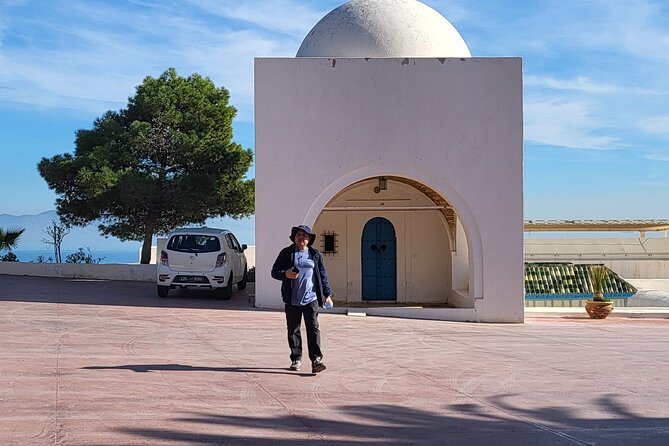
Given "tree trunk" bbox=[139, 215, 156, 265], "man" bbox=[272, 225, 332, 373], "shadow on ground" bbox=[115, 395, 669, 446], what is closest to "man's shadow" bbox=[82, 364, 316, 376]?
"man" bbox=[272, 225, 332, 373]

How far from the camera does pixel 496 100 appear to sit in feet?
54.5

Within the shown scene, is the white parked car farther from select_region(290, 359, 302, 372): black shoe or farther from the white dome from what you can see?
select_region(290, 359, 302, 372): black shoe

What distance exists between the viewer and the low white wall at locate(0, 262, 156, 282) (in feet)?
77.9

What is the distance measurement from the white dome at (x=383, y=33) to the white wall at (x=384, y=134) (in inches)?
38.5

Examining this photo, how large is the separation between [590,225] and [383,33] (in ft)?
47.2

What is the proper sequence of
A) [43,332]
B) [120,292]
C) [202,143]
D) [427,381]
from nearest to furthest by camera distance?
[427,381] < [43,332] < [120,292] < [202,143]

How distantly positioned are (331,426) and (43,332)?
22.4 ft

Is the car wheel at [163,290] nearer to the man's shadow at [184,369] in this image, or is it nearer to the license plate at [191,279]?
the license plate at [191,279]

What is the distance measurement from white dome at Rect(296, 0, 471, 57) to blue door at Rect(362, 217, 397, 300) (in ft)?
15.9

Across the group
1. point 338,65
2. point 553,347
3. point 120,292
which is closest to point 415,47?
point 338,65

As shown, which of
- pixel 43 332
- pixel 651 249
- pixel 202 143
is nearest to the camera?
pixel 43 332

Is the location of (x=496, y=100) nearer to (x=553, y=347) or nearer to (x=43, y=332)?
(x=553, y=347)

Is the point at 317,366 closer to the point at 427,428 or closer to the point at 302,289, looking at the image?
the point at 302,289

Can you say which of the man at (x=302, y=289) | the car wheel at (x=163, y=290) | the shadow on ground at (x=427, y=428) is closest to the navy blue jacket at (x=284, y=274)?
the man at (x=302, y=289)
